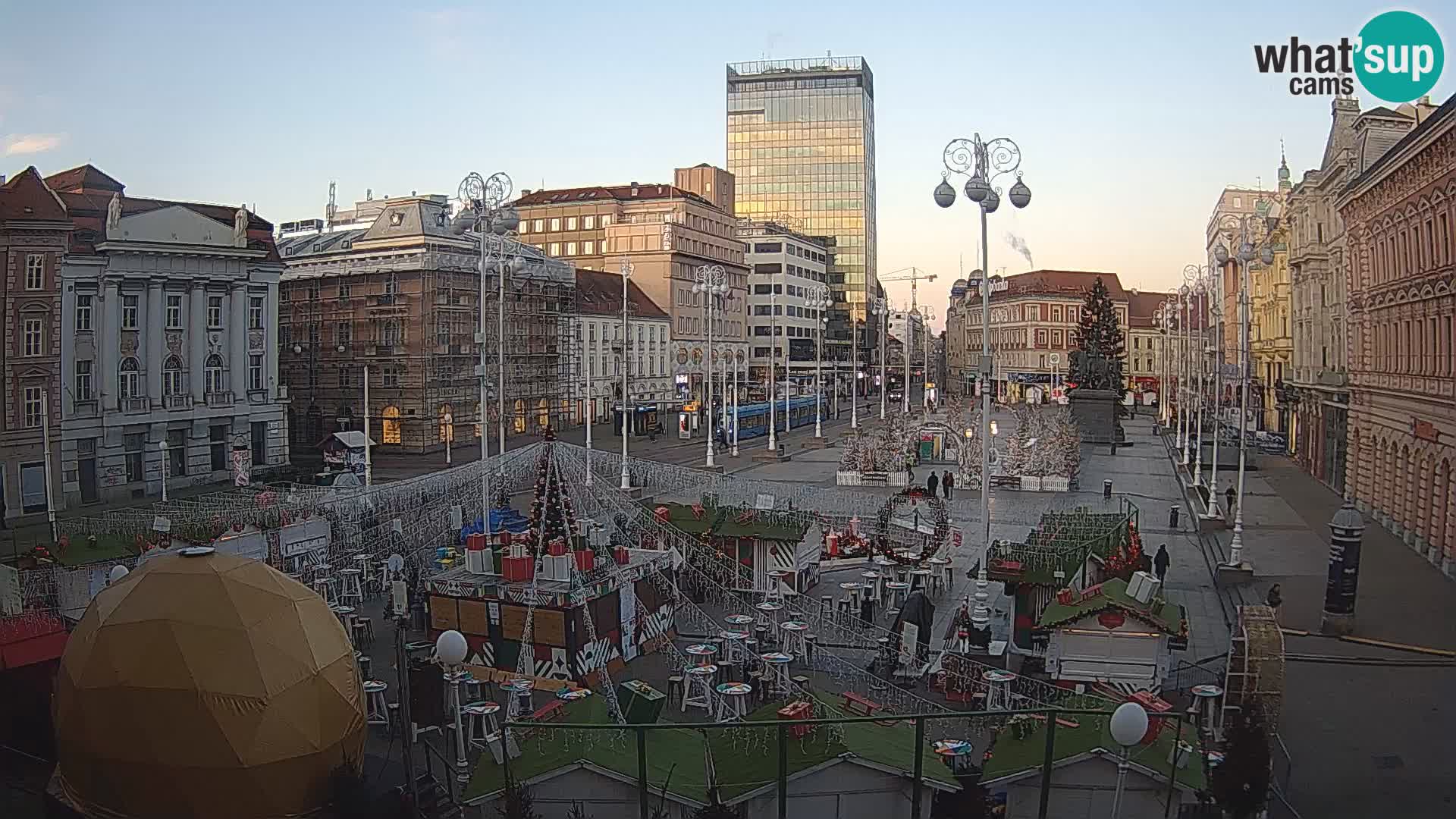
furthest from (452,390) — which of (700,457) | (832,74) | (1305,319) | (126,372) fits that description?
(832,74)

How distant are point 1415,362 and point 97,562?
32388mm

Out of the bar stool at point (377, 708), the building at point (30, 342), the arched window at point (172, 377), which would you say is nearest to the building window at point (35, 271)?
the building at point (30, 342)

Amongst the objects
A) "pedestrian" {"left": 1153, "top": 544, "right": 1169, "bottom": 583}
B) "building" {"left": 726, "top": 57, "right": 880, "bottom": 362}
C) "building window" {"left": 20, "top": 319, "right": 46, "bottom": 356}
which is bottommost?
"pedestrian" {"left": 1153, "top": 544, "right": 1169, "bottom": 583}

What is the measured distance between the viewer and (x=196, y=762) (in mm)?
9742

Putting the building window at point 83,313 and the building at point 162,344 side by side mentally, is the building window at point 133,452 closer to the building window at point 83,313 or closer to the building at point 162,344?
the building at point 162,344

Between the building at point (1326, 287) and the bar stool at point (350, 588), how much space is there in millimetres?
34096

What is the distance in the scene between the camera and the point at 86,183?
4603cm

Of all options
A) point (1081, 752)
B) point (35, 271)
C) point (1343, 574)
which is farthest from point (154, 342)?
point (1081, 752)

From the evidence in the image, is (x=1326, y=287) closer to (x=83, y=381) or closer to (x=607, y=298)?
(x=607, y=298)

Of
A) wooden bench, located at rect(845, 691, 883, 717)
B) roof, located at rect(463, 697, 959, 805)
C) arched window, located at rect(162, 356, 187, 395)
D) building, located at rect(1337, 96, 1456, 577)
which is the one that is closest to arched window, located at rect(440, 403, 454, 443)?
arched window, located at rect(162, 356, 187, 395)

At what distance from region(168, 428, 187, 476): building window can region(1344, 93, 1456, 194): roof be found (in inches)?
1684

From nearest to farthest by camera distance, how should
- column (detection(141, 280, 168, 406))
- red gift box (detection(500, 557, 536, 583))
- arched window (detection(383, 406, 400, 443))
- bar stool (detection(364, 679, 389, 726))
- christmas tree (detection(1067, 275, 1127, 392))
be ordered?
1. bar stool (detection(364, 679, 389, 726))
2. red gift box (detection(500, 557, 536, 583))
3. column (detection(141, 280, 168, 406))
4. arched window (detection(383, 406, 400, 443))
5. christmas tree (detection(1067, 275, 1127, 392))

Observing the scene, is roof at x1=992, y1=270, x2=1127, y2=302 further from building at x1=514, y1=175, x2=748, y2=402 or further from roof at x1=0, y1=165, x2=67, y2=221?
roof at x1=0, y1=165, x2=67, y2=221

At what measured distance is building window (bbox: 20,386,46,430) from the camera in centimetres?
3712
